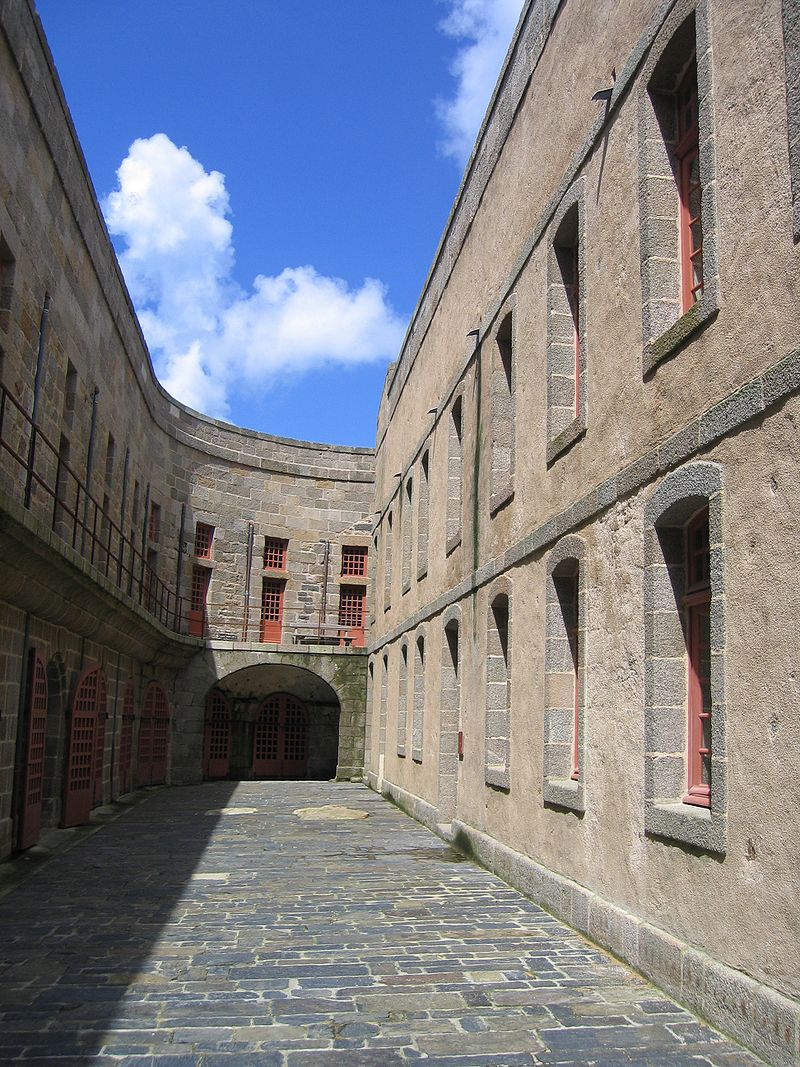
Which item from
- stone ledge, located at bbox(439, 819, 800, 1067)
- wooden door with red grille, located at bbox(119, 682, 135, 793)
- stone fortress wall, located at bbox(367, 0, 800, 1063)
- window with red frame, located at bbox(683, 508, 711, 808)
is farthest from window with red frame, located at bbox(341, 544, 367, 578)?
window with red frame, located at bbox(683, 508, 711, 808)

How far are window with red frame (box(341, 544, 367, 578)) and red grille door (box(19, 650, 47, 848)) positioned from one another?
14898 millimetres

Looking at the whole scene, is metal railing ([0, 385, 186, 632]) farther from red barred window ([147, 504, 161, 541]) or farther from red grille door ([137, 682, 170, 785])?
red barred window ([147, 504, 161, 541])

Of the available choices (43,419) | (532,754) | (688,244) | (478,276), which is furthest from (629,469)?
(43,419)

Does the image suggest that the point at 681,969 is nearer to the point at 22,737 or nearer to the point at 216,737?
the point at 22,737

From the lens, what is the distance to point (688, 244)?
660cm

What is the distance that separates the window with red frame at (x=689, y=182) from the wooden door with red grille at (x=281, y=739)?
19.9 meters

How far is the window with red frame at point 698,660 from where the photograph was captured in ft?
19.4

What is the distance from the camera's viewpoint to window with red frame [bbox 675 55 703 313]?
6.53 meters

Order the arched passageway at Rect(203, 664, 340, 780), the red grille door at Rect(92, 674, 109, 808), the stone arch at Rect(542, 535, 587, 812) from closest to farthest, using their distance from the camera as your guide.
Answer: the stone arch at Rect(542, 535, 587, 812) → the red grille door at Rect(92, 674, 109, 808) → the arched passageway at Rect(203, 664, 340, 780)

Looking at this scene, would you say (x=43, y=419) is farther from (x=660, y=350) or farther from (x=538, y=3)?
(x=660, y=350)

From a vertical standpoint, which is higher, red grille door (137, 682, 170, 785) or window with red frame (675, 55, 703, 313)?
window with red frame (675, 55, 703, 313)

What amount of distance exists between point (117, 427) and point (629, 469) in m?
11.2

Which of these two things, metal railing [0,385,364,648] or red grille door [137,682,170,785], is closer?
metal railing [0,385,364,648]

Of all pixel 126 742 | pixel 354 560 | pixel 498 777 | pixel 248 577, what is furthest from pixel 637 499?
pixel 354 560
